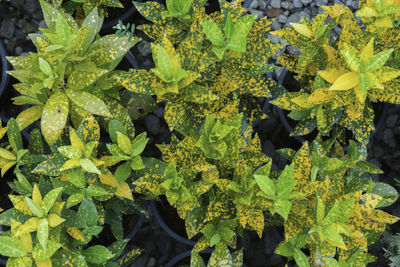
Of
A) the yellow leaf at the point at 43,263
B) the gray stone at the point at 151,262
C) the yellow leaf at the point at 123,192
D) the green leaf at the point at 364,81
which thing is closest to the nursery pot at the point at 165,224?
the gray stone at the point at 151,262

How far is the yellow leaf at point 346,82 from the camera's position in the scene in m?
1.32

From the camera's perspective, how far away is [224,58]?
139cm

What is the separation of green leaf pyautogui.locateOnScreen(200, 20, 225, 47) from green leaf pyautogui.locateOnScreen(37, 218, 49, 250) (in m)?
0.84

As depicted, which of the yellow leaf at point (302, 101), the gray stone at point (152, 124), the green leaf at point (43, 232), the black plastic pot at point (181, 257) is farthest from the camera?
the gray stone at point (152, 124)

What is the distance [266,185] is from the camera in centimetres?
126

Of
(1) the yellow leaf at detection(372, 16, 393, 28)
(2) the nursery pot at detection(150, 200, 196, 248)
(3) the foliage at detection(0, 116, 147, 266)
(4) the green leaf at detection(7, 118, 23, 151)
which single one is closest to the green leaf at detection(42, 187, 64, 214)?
(3) the foliage at detection(0, 116, 147, 266)

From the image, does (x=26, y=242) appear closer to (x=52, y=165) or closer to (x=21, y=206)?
(x=21, y=206)

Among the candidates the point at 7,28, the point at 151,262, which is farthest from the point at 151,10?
the point at 151,262

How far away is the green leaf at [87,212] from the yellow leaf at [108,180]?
4.4 inches

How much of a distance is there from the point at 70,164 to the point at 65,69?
0.37 meters

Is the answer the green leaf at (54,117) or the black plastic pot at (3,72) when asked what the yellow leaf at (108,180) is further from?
the black plastic pot at (3,72)

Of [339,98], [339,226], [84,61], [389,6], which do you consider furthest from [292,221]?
[84,61]

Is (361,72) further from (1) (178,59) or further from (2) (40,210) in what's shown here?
(2) (40,210)

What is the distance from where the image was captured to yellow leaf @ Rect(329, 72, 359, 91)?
4.33 ft
